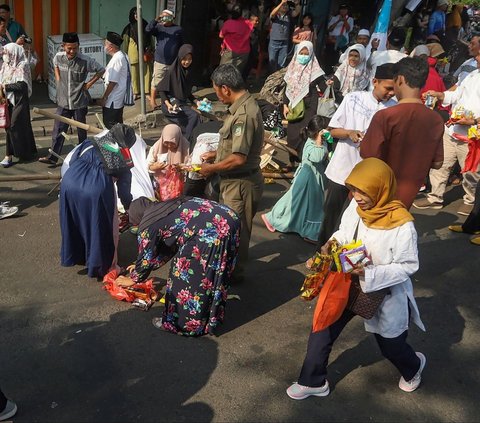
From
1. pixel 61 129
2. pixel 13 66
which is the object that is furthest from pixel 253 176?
pixel 13 66

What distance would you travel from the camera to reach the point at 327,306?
3711 millimetres

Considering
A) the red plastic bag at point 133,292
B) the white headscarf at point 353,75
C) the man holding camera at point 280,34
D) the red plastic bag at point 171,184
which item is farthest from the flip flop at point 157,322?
the man holding camera at point 280,34

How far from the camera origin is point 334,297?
12.2 feet

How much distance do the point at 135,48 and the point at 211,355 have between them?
7139mm

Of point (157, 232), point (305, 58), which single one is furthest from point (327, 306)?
point (305, 58)

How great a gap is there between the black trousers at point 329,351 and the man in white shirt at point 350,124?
198cm

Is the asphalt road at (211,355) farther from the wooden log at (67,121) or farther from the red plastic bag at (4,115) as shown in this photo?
the red plastic bag at (4,115)

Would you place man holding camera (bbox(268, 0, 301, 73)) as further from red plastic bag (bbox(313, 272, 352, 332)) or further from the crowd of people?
red plastic bag (bbox(313, 272, 352, 332))

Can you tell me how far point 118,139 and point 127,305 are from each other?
1.43m

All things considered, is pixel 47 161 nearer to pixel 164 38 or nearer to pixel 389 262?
pixel 164 38

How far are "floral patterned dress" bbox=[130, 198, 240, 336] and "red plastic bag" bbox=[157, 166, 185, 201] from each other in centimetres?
167

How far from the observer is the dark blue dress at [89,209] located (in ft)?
16.6

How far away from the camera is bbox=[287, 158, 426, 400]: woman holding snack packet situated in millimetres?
3520

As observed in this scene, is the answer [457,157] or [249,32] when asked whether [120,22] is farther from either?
[457,157]
